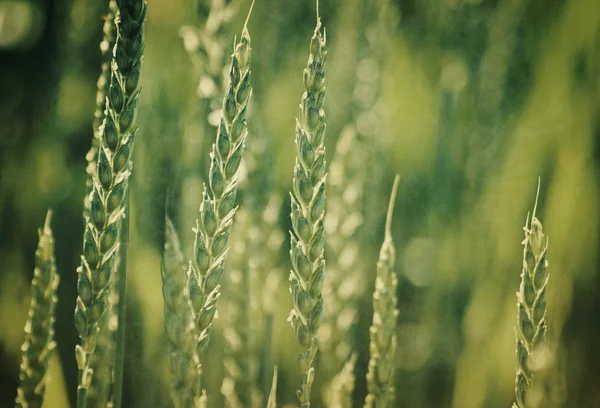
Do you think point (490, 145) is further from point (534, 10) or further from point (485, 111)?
point (534, 10)

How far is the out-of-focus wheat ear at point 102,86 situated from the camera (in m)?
0.79

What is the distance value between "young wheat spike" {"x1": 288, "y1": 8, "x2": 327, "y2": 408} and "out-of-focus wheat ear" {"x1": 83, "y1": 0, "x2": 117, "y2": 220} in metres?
0.37

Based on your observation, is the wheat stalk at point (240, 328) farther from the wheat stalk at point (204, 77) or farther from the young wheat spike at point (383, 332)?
the young wheat spike at point (383, 332)

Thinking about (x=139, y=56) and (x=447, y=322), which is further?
(x=447, y=322)

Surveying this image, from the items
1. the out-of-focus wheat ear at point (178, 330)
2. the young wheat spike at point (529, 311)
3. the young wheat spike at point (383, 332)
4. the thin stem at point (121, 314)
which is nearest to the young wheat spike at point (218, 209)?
the out-of-focus wheat ear at point (178, 330)

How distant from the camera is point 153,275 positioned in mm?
843

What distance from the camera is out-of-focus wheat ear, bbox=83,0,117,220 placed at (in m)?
0.79

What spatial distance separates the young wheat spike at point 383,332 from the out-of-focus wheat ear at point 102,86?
19.4 inches

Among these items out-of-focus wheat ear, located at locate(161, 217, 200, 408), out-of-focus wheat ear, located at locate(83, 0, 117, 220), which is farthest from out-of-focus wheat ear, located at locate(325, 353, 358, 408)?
out-of-focus wheat ear, located at locate(83, 0, 117, 220)

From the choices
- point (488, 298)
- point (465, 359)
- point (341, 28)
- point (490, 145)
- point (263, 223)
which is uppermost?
point (341, 28)

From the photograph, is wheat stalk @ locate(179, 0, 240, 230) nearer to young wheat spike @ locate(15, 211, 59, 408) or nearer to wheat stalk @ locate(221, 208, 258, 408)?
wheat stalk @ locate(221, 208, 258, 408)

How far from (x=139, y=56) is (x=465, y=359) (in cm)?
74

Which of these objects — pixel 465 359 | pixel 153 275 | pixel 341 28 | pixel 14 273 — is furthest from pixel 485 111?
pixel 14 273

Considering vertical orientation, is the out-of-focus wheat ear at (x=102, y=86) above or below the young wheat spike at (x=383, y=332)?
above
